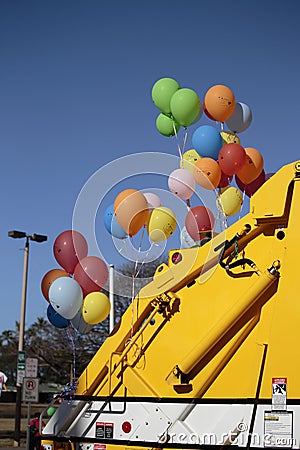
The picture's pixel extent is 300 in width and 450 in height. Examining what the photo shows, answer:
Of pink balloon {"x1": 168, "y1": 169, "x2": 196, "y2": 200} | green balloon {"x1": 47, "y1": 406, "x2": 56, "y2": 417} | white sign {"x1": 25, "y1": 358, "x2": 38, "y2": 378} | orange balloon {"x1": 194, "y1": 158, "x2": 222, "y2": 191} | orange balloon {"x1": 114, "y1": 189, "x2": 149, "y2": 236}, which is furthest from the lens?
white sign {"x1": 25, "y1": 358, "x2": 38, "y2": 378}

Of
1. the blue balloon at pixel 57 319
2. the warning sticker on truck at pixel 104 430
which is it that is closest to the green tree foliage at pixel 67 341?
the blue balloon at pixel 57 319

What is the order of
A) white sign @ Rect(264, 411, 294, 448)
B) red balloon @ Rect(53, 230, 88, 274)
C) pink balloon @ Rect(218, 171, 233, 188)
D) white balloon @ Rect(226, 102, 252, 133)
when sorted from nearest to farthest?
white sign @ Rect(264, 411, 294, 448), red balloon @ Rect(53, 230, 88, 274), pink balloon @ Rect(218, 171, 233, 188), white balloon @ Rect(226, 102, 252, 133)

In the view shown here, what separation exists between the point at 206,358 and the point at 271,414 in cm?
75

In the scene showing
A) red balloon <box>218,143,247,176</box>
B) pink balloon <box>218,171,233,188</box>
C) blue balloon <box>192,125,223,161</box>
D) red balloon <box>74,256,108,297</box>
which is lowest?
red balloon <box>74,256,108,297</box>

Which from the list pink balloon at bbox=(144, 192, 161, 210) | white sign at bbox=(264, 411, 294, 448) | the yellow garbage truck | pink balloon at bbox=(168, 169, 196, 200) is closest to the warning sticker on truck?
the yellow garbage truck

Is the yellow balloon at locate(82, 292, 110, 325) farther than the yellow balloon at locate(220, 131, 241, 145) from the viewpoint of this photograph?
No

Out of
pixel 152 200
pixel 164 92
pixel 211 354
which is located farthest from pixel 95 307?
pixel 164 92

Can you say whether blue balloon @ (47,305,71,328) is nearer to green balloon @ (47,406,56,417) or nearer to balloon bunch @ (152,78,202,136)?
green balloon @ (47,406,56,417)

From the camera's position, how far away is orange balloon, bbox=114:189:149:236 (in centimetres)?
707

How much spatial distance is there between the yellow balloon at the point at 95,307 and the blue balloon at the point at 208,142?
218cm

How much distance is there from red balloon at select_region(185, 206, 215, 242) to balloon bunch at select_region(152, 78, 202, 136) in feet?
5.21

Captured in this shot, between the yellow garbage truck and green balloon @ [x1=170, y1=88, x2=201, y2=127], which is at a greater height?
green balloon @ [x1=170, y1=88, x2=201, y2=127]

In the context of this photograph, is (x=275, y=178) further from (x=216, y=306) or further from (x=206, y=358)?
(x=206, y=358)

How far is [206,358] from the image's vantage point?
5.70m
